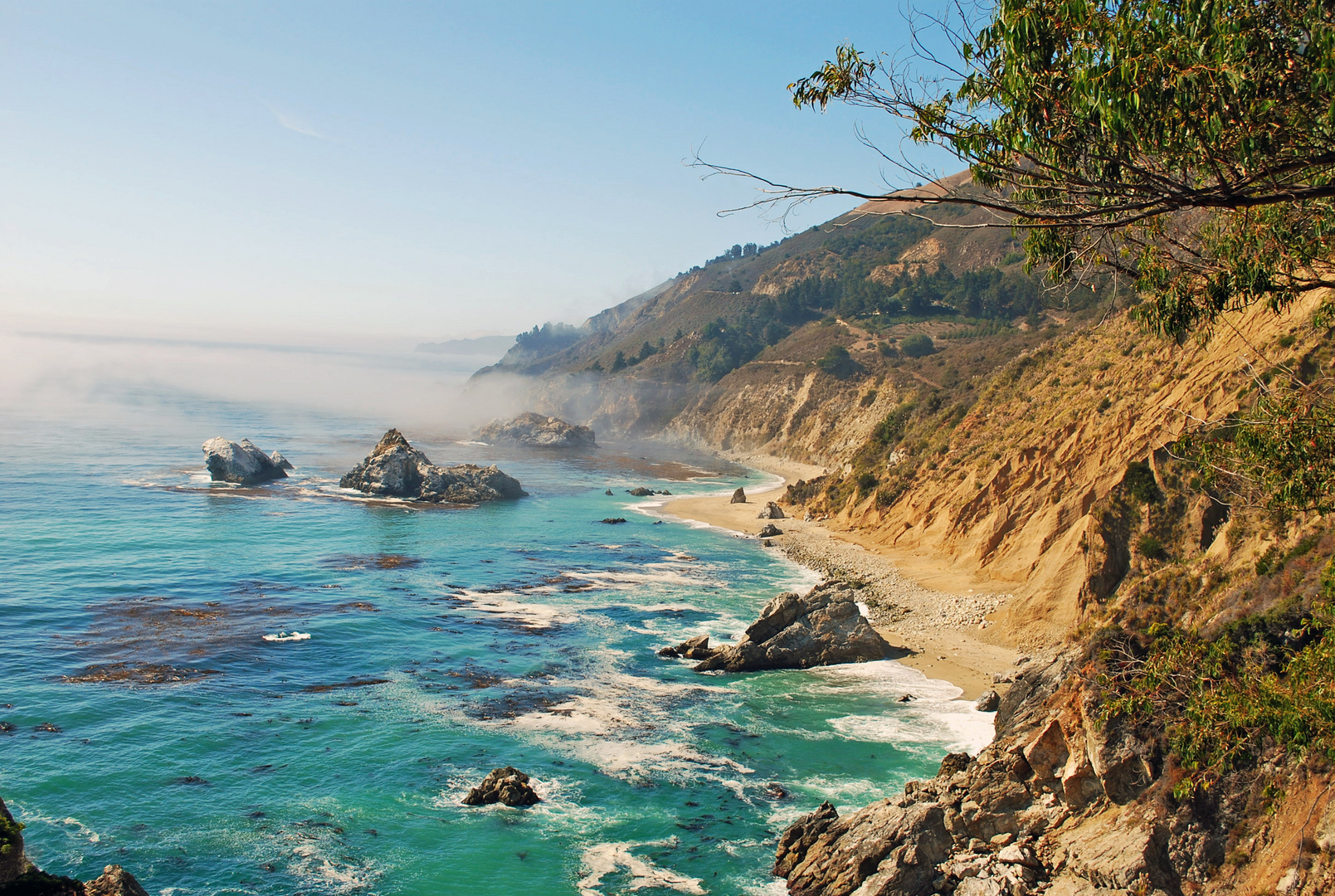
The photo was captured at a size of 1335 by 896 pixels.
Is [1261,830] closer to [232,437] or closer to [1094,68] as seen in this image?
[1094,68]

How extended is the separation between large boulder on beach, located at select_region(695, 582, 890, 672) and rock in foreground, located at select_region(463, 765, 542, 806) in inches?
447

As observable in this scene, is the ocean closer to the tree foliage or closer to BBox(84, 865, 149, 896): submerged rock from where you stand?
BBox(84, 865, 149, 896): submerged rock

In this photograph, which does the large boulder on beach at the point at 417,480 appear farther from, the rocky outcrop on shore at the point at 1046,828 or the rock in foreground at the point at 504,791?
the rocky outcrop on shore at the point at 1046,828

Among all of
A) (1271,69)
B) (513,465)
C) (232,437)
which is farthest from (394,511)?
(1271,69)

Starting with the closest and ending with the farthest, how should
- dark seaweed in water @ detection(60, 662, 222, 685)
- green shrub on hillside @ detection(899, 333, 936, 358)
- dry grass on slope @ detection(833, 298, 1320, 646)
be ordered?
dark seaweed in water @ detection(60, 662, 222, 685) < dry grass on slope @ detection(833, 298, 1320, 646) < green shrub on hillside @ detection(899, 333, 936, 358)

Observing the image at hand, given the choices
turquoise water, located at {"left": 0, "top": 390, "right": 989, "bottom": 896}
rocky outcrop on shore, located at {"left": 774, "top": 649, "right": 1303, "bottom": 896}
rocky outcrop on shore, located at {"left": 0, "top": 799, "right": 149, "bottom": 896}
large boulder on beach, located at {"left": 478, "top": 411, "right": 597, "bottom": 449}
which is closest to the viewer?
rocky outcrop on shore, located at {"left": 0, "top": 799, "right": 149, "bottom": 896}

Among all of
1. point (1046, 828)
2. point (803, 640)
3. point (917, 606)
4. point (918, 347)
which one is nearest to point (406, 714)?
point (803, 640)

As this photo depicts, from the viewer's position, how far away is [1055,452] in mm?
41312

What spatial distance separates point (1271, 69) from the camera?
8.16 meters

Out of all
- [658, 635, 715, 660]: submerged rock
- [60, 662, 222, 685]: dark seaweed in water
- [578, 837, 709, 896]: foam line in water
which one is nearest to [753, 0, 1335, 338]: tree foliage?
[578, 837, 709, 896]: foam line in water

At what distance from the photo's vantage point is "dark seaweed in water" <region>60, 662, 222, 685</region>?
1088 inches

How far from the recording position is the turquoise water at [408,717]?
18547mm

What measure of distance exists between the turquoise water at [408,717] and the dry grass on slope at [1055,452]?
789 cm

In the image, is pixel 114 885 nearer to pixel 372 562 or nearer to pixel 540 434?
pixel 372 562
